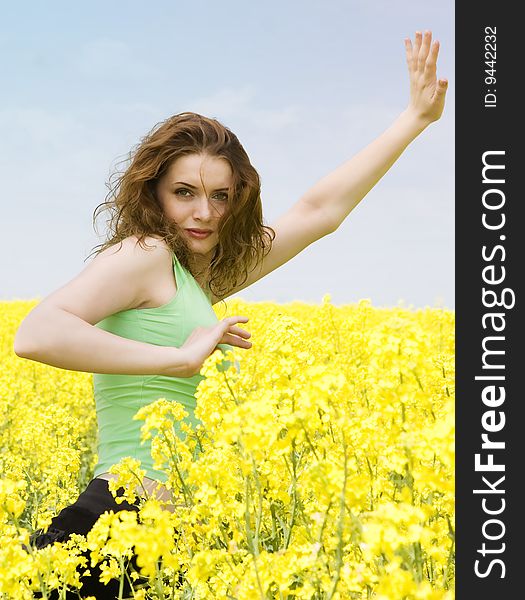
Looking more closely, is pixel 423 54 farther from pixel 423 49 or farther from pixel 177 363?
pixel 177 363

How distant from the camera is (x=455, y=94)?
1.59m

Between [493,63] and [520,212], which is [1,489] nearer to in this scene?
[520,212]

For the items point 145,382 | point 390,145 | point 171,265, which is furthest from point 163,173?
point 390,145

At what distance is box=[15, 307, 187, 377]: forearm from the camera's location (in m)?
2.24

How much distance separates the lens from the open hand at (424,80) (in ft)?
9.82

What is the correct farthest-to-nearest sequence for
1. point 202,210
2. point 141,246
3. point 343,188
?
point 343,188
point 202,210
point 141,246

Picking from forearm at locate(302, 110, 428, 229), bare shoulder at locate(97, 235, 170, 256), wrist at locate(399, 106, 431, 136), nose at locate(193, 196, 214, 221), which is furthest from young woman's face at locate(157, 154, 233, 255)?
wrist at locate(399, 106, 431, 136)

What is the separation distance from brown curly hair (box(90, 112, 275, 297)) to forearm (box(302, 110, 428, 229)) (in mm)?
412

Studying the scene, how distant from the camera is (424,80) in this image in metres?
3.04

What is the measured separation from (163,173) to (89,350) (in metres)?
0.77

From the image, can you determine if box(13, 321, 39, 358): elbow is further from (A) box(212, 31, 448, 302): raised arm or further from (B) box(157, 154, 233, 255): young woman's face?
(A) box(212, 31, 448, 302): raised arm

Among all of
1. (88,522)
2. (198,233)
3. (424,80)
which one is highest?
(424,80)

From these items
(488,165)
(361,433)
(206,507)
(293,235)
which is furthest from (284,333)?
(293,235)

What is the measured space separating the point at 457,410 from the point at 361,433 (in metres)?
0.38
